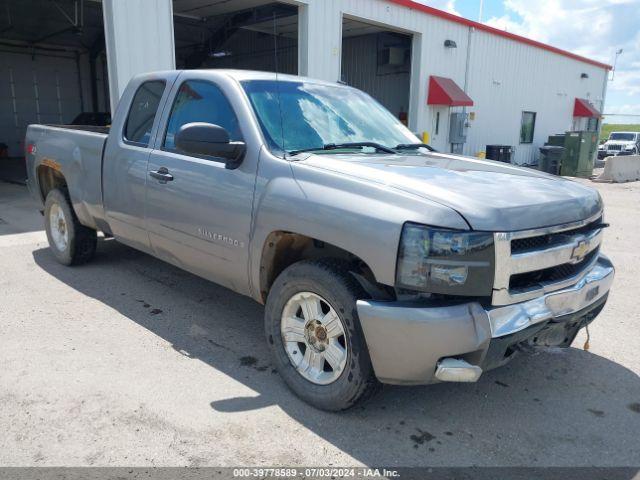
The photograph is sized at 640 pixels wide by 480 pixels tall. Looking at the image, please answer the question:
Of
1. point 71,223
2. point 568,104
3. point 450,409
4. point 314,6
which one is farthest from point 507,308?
point 568,104

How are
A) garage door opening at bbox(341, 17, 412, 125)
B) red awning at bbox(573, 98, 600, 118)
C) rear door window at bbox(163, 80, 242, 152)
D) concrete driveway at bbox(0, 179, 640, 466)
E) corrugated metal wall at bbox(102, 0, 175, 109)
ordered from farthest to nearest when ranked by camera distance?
red awning at bbox(573, 98, 600, 118)
garage door opening at bbox(341, 17, 412, 125)
corrugated metal wall at bbox(102, 0, 175, 109)
rear door window at bbox(163, 80, 242, 152)
concrete driveway at bbox(0, 179, 640, 466)

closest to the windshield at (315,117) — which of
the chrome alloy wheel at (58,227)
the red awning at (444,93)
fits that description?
the chrome alloy wheel at (58,227)

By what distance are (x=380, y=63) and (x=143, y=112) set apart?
15547 millimetres

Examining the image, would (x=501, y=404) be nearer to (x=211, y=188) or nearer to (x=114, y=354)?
(x=211, y=188)

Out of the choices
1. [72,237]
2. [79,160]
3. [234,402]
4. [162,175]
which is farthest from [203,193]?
[72,237]

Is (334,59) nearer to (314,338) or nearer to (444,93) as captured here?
(444,93)

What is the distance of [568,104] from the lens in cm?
2417

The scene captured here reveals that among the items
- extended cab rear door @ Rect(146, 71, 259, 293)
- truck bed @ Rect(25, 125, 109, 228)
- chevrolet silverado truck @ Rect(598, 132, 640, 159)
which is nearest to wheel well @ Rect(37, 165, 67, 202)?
truck bed @ Rect(25, 125, 109, 228)

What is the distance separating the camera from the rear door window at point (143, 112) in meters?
4.31

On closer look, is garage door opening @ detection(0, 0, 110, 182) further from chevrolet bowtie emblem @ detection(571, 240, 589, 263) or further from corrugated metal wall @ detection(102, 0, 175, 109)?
chevrolet bowtie emblem @ detection(571, 240, 589, 263)

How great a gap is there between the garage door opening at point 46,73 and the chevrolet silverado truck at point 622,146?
27008mm

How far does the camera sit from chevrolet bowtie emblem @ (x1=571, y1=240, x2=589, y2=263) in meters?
2.88

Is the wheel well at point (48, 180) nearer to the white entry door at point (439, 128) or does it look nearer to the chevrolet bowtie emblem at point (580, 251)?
the chevrolet bowtie emblem at point (580, 251)

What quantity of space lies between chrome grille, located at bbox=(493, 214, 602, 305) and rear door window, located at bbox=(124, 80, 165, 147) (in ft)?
9.91
